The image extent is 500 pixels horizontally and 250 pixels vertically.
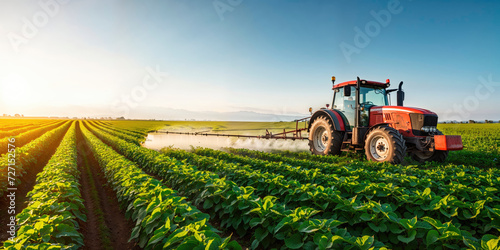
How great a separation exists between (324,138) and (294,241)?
346 inches

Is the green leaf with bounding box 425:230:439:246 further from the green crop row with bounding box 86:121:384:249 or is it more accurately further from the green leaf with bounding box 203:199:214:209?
the green leaf with bounding box 203:199:214:209

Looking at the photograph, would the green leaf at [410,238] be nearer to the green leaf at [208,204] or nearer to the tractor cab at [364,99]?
the green leaf at [208,204]

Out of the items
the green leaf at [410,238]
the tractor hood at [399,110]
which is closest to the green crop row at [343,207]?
the green leaf at [410,238]

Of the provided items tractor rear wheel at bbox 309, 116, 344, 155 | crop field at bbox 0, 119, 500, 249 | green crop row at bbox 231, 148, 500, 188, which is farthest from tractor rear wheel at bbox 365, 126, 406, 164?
tractor rear wheel at bbox 309, 116, 344, 155

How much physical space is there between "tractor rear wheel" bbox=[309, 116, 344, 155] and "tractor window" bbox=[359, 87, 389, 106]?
1.57m

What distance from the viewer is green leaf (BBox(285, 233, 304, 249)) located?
96.0 inches

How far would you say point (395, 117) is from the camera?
27.5 ft

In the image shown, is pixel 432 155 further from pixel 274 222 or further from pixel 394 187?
pixel 274 222

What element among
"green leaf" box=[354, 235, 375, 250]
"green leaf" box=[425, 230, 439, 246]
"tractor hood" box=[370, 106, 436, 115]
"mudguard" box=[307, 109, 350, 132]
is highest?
"tractor hood" box=[370, 106, 436, 115]

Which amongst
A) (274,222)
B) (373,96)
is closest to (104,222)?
(274,222)

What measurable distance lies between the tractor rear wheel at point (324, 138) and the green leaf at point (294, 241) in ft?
25.4

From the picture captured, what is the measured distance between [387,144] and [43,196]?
345 inches

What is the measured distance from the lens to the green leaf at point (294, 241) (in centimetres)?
244

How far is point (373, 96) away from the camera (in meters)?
9.67
